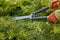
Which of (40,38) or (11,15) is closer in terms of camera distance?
(40,38)

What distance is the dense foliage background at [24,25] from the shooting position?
3.11ft

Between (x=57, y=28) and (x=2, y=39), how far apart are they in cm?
25

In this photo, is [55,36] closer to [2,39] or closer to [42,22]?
[42,22]

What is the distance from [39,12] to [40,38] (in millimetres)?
137

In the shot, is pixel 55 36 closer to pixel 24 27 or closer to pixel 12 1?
pixel 24 27

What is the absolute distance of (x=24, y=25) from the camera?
39.0 inches

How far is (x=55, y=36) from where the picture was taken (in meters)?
0.95

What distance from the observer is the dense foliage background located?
0.95m

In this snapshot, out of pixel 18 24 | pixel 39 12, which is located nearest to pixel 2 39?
pixel 18 24

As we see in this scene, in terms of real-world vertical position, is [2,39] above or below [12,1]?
below

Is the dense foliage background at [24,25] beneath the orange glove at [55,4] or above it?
beneath

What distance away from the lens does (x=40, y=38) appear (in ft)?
3.10

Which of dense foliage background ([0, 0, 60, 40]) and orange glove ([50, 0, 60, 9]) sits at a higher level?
orange glove ([50, 0, 60, 9])

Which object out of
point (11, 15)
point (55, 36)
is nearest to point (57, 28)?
point (55, 36)
